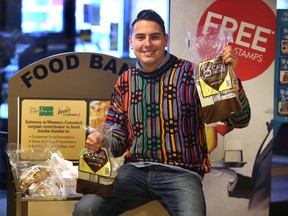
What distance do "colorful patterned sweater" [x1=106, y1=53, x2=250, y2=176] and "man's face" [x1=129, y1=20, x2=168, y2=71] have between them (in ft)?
0.15

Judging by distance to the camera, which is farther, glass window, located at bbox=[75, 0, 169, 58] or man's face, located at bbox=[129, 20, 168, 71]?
glass window, located at bbox=[75, 0, 169, 58]

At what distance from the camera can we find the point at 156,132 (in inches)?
87.4

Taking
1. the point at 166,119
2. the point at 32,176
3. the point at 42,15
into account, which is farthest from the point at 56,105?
the point at 42,15

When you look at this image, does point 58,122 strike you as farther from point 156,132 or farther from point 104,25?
point 104,25

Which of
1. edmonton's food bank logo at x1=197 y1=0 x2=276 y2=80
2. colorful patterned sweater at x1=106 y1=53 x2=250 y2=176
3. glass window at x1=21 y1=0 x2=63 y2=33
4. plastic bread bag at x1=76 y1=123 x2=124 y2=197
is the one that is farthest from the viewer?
glass window at x1=21 y1=0 x2=63 y2=33

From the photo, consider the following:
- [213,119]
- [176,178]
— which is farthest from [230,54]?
[176,178]

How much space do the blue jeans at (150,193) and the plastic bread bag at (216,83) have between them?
300 millimetres

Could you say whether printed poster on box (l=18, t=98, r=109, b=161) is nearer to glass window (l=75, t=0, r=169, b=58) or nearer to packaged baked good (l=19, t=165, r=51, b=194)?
packaged baked good (l=19, t=165, r=51, b=194)

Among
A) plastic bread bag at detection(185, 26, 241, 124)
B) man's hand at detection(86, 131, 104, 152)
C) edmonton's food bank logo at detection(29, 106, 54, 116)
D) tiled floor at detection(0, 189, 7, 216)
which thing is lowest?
tiled floor at detection(0, 189, 7, 216)

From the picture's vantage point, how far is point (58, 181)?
95.7 inches

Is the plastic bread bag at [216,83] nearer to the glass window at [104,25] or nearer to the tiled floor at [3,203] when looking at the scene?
the glass window at [104,25]

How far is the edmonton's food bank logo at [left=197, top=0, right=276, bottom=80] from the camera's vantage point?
3.08 m

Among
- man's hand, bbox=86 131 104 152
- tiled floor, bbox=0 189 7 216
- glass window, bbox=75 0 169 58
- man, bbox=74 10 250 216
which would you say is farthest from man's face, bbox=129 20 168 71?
tiled floor, bbox=0 189 7 216

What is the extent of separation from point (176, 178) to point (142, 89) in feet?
1.50
